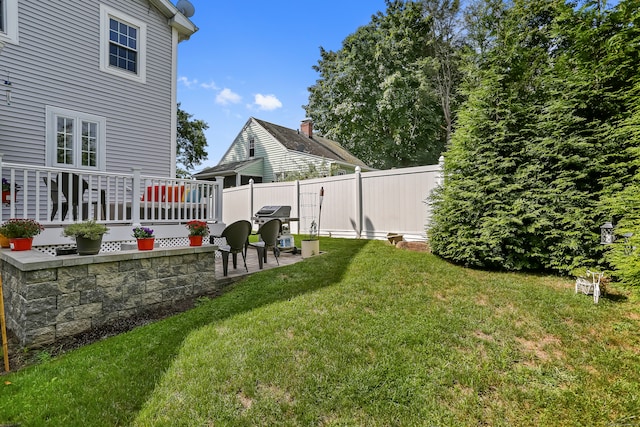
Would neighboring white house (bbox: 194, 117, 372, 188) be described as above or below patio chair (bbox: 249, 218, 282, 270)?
above

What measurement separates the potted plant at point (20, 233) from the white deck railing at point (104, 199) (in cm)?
23

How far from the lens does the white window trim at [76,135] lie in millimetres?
6590

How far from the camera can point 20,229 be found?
3898 mm

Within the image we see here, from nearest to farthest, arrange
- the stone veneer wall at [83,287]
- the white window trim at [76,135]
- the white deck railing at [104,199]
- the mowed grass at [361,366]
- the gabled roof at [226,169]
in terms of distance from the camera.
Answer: the mowed grass at [361,366]
the stone veneer wall at [83,287]
the white deck railing at [104,199]
the white window trim at [76,135]
the gabled roof at [226,169]

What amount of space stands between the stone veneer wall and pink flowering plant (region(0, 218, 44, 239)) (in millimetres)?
225

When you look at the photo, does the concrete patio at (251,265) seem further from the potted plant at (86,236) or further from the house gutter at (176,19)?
the house gutter at (176,19)

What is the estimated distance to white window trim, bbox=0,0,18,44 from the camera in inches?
241

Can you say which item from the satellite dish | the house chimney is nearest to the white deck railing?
the satellite dish

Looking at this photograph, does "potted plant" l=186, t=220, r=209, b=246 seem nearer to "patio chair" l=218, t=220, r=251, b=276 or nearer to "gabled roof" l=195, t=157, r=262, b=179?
"patio chair" l=218, t=220, r=251, b=276

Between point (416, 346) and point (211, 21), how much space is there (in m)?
11.3

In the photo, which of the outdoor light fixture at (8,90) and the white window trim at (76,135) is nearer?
the outdoor light fixture at (8,90)

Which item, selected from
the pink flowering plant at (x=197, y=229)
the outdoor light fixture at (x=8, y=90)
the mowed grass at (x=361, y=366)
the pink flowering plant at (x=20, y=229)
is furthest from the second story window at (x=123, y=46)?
the mowed grass at (x=361, y=366)

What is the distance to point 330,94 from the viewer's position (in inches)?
781

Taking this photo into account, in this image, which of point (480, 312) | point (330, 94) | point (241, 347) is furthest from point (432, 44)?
point (241, 347)
